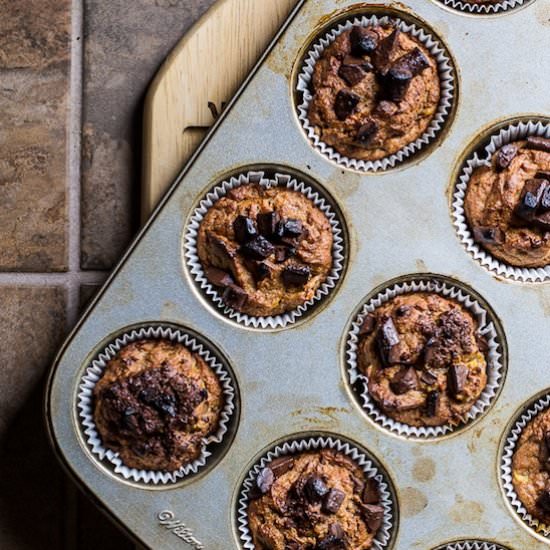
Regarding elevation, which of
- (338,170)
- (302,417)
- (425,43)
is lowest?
(302,417)

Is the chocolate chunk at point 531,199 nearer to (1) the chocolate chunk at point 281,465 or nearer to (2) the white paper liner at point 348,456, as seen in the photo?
(2) the white paper liner at point 348,456

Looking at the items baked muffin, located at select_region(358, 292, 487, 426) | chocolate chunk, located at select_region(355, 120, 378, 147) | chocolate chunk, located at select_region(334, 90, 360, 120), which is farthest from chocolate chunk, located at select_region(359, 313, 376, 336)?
chocolate chunk, located at select_region(334, 90, 360, 120)

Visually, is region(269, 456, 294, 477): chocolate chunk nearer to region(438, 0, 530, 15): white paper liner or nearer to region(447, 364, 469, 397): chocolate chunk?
region(447, 364, 469, 397): chocolate chunk

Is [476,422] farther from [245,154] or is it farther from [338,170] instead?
[245,154]

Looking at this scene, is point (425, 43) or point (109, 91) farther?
point (109, 91)

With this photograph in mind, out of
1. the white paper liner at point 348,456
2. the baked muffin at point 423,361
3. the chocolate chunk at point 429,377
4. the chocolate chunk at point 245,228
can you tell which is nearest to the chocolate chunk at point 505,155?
the baked muffin at point 423,361

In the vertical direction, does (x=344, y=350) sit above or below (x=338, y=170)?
below

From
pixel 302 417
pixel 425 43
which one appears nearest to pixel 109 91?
pixel 425 43
